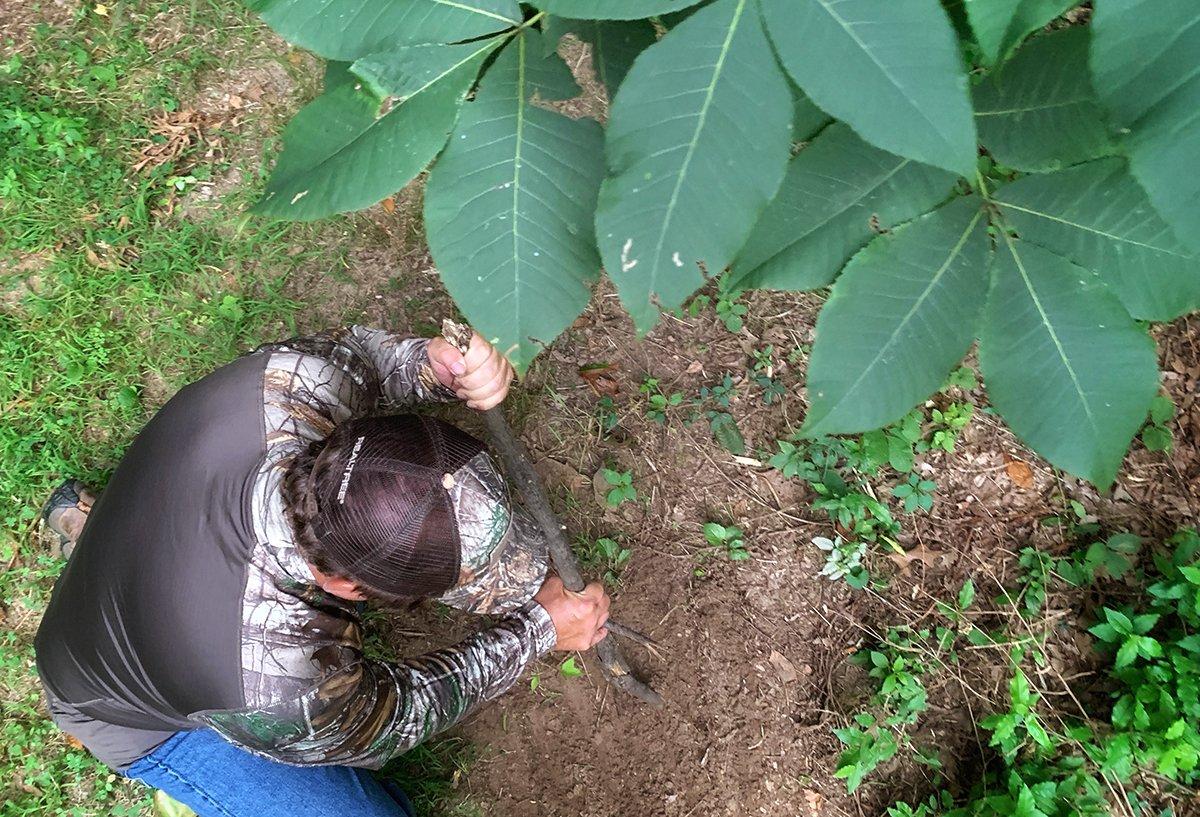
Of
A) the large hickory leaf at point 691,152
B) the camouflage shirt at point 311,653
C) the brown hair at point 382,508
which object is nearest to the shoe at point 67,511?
the camouflage shirt at point 311,653

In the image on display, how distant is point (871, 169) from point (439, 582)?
1382 millimetres

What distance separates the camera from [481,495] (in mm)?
1880

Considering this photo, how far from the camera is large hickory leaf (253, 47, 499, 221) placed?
91 cm

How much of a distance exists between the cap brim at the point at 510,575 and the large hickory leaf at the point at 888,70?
4.94 ft

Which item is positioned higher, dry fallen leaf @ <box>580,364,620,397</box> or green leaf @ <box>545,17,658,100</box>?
green leaf @ <box>545,17,658,100</box>

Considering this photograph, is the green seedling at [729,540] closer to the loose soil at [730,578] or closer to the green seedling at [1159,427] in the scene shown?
the loose soil at [730,578]

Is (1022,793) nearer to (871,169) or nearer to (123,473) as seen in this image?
(871,169)

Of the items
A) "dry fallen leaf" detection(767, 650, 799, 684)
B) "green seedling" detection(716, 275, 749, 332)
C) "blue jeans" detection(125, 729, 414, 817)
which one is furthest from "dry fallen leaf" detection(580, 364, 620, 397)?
"blue jeans" detection(125, 729, 414, 817)

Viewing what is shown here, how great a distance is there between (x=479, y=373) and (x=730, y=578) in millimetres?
1182

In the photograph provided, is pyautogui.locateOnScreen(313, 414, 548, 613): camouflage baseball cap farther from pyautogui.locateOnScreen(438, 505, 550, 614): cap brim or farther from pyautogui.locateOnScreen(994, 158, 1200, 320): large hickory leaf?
pyautogui.locateOnScreen(994, 158, 1200, 320): large hickory leaf

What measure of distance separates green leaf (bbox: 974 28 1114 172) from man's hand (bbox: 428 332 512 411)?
1.33 meters

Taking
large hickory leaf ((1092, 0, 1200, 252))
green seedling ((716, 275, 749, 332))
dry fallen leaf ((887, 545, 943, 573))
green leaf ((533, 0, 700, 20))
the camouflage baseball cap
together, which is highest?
green leaf ((533, 0, 700, 20))

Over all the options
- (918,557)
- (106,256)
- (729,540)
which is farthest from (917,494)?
(106,256)

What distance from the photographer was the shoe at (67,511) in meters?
2.84
